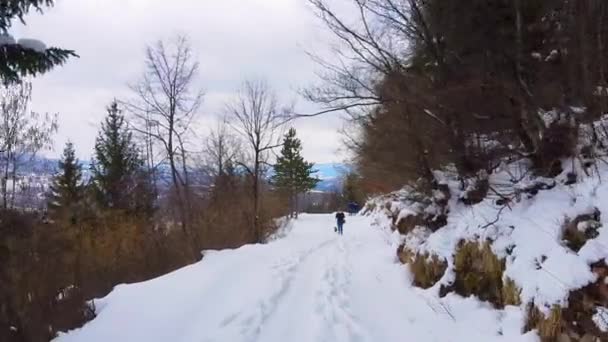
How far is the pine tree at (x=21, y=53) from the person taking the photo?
15.5 ft

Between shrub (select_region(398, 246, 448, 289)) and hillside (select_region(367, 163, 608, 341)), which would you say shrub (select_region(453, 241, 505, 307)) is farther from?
shrub (select_region(398, 246, 448, 289))

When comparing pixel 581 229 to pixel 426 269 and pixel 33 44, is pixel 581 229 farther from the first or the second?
pixel 33 44

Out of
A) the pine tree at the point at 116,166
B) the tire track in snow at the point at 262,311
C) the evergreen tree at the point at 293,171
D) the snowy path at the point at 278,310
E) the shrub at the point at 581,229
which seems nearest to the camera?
the shrub at the point at 581,229

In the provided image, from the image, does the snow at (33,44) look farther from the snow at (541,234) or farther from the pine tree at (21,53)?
the snow at (541,234)

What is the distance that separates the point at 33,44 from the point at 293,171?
58512 mm

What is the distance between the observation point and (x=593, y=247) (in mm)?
4766

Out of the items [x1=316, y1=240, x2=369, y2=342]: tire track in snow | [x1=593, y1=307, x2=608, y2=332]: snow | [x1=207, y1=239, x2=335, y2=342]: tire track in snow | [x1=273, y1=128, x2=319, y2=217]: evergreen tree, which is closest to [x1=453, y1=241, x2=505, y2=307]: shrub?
[x1=316, y1=240, x2=369, y2=342]: tire track in snow

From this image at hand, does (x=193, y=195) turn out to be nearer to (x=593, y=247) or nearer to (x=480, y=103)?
(x=480, y=103)

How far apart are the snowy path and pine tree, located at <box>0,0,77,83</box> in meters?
3.27

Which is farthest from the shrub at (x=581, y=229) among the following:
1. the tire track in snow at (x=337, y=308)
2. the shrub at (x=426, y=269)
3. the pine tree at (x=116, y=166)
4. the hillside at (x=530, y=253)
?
the pine tree at (x=116, y=166)

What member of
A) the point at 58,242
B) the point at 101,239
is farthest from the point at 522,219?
the point at 101,239

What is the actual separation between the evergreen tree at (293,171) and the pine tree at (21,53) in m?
55.5

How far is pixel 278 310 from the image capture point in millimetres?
7656

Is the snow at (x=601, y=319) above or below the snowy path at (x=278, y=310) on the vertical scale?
above
